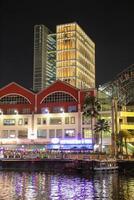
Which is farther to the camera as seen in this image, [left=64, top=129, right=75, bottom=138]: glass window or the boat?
[left=64, top=129, right=75, bottom=138]: glass window

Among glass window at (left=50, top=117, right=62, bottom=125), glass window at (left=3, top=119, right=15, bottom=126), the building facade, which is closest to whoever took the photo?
the building facade

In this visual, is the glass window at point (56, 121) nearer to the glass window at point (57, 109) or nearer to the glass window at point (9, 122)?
the glass window at point (57, 109)

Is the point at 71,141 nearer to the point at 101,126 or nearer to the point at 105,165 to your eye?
the point at 101,126

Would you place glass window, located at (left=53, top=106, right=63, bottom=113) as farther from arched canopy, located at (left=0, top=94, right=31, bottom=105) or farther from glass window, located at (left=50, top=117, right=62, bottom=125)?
arched canopy, located at (left=0, top=94, right=31, bottom=105)

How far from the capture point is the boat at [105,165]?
114 metres

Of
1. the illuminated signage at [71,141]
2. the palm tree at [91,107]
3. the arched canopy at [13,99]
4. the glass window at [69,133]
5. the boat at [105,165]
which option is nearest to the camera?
the boat at [105,165]

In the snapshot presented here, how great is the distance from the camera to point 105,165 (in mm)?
116000

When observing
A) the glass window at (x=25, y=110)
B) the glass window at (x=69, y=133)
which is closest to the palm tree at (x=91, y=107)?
the glass window at (x=69, y=133)

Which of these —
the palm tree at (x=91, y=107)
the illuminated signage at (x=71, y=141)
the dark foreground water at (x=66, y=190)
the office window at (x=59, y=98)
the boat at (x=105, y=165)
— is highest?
the office window at (x=59, y=98)

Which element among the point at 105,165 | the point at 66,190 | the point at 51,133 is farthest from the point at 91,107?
the point at 66,190

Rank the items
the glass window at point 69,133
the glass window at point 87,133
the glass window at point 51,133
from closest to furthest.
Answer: the glass window at point 87,133 < the glass window at point 69,133 < the glass window at point 51,133

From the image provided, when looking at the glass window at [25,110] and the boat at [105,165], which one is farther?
the glass window at [25,110]

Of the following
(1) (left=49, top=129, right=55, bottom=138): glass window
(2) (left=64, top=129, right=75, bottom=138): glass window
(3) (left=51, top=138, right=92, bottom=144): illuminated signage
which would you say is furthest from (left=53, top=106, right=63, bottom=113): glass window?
(3) (left=51, top=138, right=92, bottom=144): illuminated signage

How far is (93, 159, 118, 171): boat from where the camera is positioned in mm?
113606
